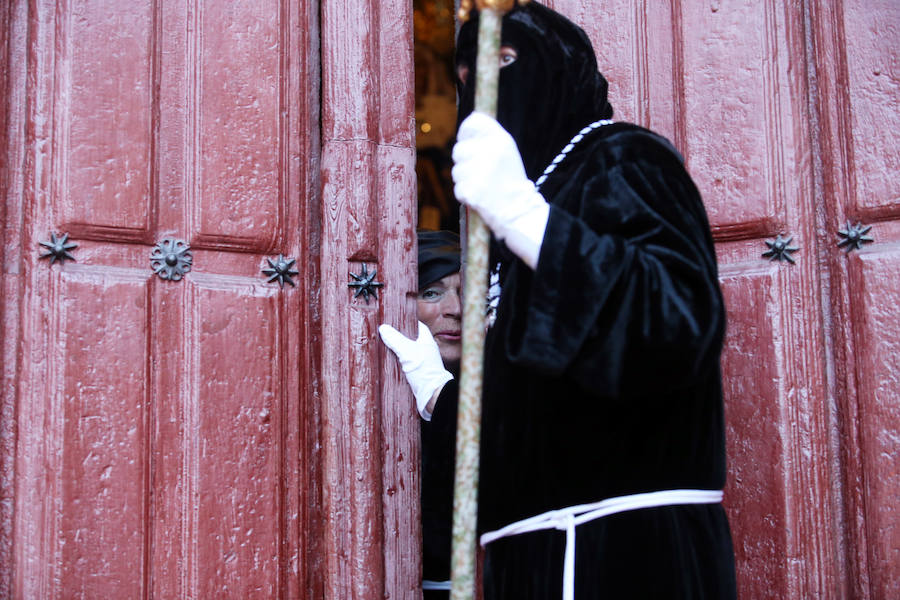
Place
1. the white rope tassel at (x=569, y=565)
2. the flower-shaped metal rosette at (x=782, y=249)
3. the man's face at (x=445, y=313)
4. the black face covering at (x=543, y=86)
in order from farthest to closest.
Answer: the man's face at (x=445, y=313) < the flower-shaped metal rosette at (x=782, y=249) < the black face covering at (x=543, y=86) < the white rope tassel at (x=569, y=565)

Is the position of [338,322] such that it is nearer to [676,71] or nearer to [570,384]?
[570,384]

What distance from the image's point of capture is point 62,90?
2.49m

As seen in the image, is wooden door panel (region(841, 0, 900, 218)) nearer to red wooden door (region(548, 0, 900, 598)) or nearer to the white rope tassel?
red wooden door (region(548, 0, 900, 598))

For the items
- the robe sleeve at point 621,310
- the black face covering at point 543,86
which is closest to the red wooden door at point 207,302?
the black face covering at point 543,86

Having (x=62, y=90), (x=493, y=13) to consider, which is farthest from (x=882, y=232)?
(x=62, y=90)

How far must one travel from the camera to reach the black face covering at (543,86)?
2234 mm

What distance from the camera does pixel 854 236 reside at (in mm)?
2629

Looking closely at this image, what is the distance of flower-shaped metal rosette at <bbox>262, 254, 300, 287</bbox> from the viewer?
2.70 m

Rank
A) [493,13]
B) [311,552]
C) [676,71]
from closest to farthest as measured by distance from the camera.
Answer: [493,13], [311,552], [676,71]

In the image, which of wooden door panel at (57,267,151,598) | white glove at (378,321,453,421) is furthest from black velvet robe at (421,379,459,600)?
wooden door panel at (57,267,151,598)

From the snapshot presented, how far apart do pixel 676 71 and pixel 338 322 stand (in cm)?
124

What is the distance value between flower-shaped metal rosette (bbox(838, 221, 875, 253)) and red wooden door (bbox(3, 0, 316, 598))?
1463 millimetres

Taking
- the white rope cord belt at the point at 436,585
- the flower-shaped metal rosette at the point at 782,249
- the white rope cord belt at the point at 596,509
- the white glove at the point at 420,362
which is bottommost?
the white rope cord belt at the point at 436,585

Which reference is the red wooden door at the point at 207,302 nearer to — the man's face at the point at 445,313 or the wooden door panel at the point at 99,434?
the wooden door panel at the point at 99,434
